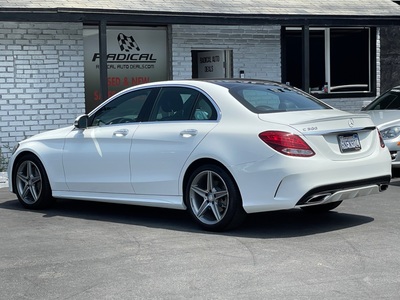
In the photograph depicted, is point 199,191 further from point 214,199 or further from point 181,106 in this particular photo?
point 181,106

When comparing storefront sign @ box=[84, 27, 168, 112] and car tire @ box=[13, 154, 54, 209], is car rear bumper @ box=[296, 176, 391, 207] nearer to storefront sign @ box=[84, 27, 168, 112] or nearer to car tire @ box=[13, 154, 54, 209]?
car tire @ box=[13, 154, 54, 209]

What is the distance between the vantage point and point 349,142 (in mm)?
8258

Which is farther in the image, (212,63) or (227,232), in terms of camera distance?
(212,63)

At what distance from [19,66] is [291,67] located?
6319mm

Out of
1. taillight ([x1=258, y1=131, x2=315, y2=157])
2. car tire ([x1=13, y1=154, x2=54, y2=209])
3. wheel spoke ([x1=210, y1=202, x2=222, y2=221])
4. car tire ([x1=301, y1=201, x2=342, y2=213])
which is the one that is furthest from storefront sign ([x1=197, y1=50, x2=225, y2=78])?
taillight ([x1=258, y1=131, x2=315, y2=157])

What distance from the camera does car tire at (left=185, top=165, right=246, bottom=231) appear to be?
8047 mm

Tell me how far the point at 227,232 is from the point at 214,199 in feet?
1.12

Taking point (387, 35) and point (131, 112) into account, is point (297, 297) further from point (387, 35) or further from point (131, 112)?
point (387, 35)

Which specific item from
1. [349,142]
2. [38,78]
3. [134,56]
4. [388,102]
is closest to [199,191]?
[349,142]

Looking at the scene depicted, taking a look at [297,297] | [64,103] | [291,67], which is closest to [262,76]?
[291,67]

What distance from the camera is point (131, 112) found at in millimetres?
9305

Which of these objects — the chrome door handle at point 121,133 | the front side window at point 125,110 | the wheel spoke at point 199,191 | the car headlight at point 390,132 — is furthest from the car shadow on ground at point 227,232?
the car headlight at point 390,132

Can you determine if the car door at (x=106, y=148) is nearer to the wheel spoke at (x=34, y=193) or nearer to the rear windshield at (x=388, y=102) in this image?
the wheel spoke at (x=34, y=193)

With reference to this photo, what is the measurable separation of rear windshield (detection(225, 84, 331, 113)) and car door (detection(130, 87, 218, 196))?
35 centimetres
